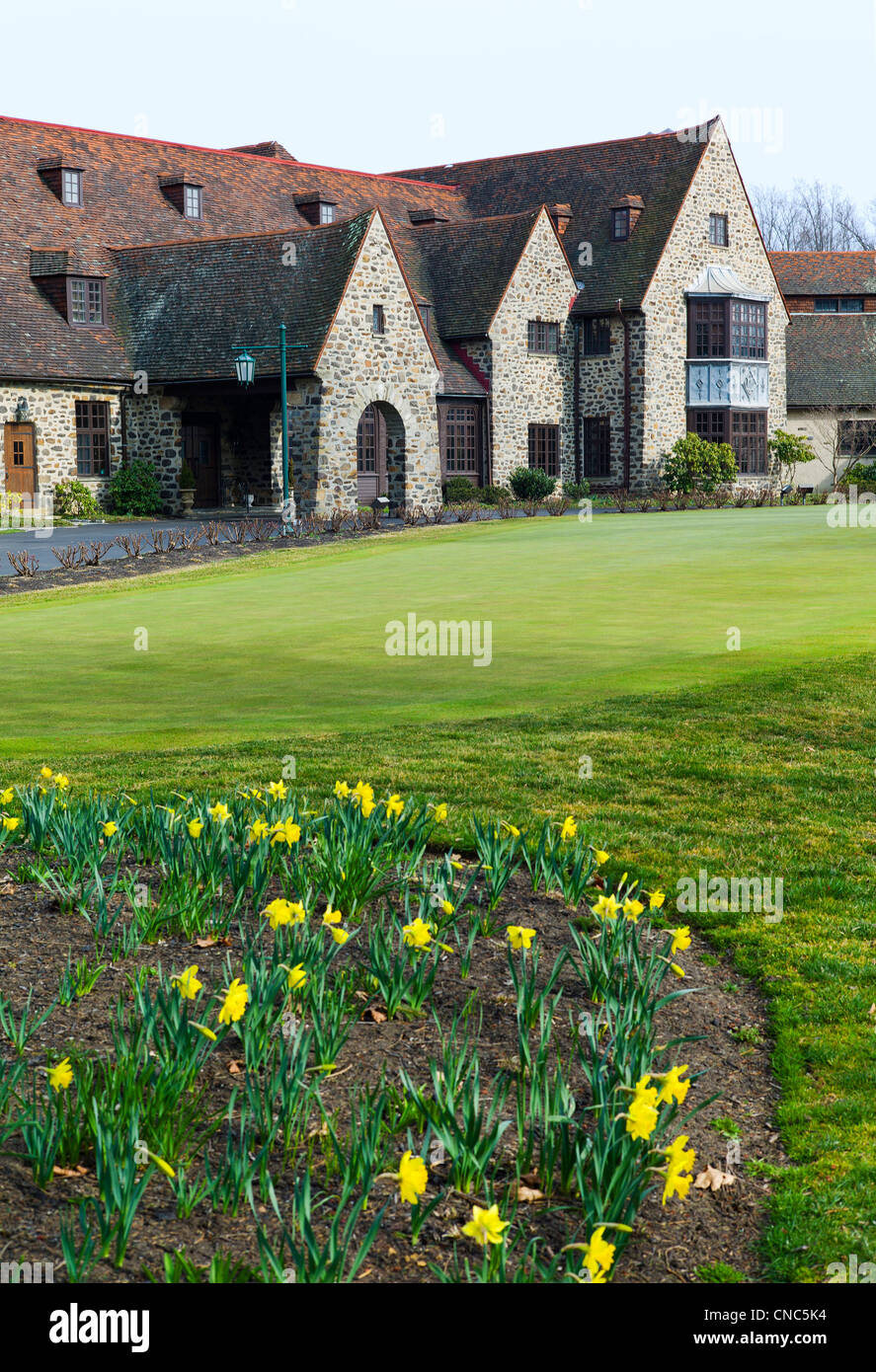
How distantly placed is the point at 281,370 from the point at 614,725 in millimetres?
27722

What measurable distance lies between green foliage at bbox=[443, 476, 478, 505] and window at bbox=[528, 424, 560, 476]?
498cm

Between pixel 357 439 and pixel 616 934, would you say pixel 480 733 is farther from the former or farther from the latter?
pixel 357 439

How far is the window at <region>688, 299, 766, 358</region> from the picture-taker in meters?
51.7

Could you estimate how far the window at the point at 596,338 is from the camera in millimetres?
50125

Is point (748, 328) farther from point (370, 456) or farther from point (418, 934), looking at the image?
point (418, 934)

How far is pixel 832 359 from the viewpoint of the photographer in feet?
192

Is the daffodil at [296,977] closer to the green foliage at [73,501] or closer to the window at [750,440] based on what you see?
the green foliage at [73,501]

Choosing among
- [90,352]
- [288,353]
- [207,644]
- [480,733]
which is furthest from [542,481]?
[480,733]

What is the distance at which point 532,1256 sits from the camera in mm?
3404

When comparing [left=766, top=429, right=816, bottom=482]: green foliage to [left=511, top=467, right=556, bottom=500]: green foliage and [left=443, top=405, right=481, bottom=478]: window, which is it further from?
[left=443, top=405, right=481, bottom=478]: window

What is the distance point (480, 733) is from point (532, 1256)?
702cm

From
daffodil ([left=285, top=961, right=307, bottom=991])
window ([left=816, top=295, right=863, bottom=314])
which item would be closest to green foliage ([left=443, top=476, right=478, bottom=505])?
window ([left=816, top=295, right=863, bottom=314])

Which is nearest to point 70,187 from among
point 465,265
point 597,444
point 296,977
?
point 465,265

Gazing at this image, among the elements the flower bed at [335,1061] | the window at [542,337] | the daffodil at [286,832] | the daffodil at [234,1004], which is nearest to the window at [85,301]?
the window at [542,337]
